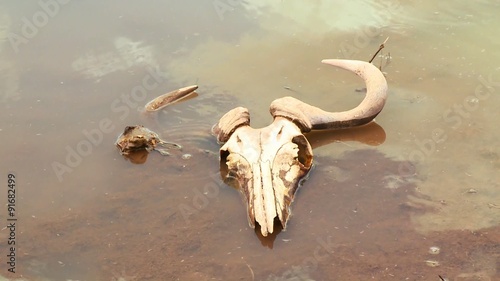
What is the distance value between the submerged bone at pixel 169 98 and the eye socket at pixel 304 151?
1496 millimetres

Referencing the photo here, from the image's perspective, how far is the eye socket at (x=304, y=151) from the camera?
20.6 feet

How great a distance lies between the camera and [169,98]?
7340 mm

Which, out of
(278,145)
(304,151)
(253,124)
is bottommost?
(253,124)

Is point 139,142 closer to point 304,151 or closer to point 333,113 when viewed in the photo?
point 304,151

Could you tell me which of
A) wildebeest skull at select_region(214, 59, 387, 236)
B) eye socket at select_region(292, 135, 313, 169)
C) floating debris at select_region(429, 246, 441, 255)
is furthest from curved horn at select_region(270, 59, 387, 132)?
floating debris at select_region(429, 246, 441, 255)

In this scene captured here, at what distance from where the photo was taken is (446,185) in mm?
6180

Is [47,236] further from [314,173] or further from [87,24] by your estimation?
[87,24]

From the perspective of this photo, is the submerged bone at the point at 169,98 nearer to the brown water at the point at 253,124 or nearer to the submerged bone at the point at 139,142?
the brown water at the point at 253,124

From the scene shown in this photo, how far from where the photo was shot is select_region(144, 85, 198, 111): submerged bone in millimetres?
7254

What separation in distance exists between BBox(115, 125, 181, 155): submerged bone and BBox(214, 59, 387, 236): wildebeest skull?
486 mm

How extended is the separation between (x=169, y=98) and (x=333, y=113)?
1591 millimetres

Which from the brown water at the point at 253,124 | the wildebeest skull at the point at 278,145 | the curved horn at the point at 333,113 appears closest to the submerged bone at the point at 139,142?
the brown water at the point at 253,124

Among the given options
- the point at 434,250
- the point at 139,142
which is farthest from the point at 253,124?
the point at 434,250

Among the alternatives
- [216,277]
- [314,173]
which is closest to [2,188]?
[216,277]
